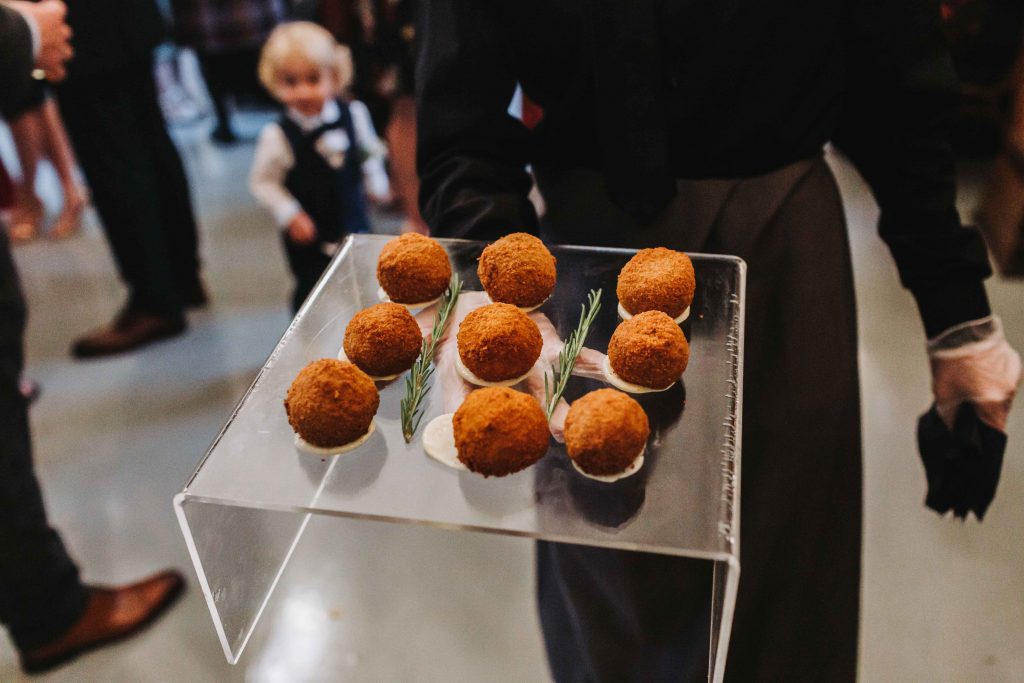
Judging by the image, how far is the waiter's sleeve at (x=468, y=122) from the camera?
2.95 feet

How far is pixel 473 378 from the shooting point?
2.57 feet

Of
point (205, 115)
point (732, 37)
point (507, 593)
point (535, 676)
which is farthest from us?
point (205, 115)

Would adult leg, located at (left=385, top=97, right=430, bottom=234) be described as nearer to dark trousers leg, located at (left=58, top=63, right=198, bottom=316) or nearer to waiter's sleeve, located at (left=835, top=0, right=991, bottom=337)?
dark trousers leg, located at (left=58, top=63, right=198, bottom=316)

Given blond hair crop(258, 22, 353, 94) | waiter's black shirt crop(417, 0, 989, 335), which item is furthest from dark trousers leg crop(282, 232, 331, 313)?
waiter's black shirt crop(417, 0, 989, 335)

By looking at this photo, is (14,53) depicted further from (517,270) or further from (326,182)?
(517,270)

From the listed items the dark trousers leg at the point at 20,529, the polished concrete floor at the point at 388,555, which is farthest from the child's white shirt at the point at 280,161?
the dark trousers leg at the point at 20,529

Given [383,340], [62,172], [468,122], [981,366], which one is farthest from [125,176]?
[981,366]

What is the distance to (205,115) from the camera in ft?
13.2

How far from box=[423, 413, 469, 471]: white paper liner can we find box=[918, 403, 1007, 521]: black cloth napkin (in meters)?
0.67

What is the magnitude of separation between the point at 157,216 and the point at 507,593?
1.53 metres

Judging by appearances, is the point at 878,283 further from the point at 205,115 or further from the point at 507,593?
the point at 205,115

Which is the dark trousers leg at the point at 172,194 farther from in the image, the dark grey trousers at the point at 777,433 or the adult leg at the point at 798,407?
the adult leg at the point at 798,407

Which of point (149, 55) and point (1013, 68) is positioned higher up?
point (149, 55)

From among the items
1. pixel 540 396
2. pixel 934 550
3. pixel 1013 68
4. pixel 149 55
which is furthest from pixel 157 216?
pixel 1013 68
